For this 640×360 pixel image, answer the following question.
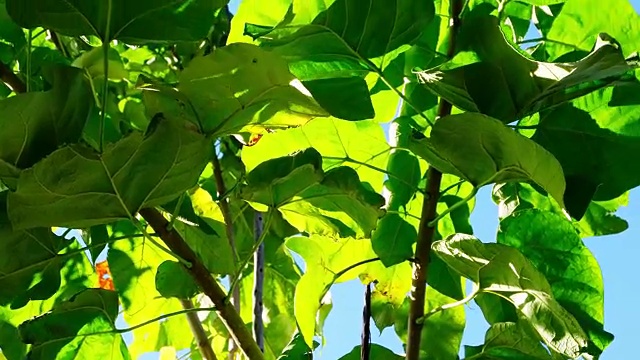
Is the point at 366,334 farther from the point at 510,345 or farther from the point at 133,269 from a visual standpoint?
the point at 133,269

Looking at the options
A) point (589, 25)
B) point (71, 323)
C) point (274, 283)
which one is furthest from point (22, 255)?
point (274, 283)

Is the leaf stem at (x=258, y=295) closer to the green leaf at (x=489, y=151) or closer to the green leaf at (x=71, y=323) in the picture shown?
the green leaf at (x=71, y=323)

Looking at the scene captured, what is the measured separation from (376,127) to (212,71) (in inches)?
10.8

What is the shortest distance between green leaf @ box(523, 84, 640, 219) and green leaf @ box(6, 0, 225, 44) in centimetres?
25

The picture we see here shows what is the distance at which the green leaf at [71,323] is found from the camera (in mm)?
636

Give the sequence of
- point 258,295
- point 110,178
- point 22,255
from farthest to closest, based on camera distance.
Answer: point 258,295 < point 22,255 < point 110,178

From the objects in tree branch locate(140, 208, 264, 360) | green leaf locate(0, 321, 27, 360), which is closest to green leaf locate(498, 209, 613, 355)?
tree branch locate(140, 208, 264, 360)

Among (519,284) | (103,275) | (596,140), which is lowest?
(519,284)

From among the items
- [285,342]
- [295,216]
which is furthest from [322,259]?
[285,342]

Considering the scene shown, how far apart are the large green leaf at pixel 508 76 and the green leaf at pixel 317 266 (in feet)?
0.71

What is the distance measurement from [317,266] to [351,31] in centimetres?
22

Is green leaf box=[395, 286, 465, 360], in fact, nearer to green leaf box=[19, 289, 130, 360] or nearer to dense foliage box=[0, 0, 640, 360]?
dense foliage box=[0, 0, 640, 360]

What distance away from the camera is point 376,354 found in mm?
742

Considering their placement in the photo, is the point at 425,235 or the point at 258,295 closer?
the point at 425,235
